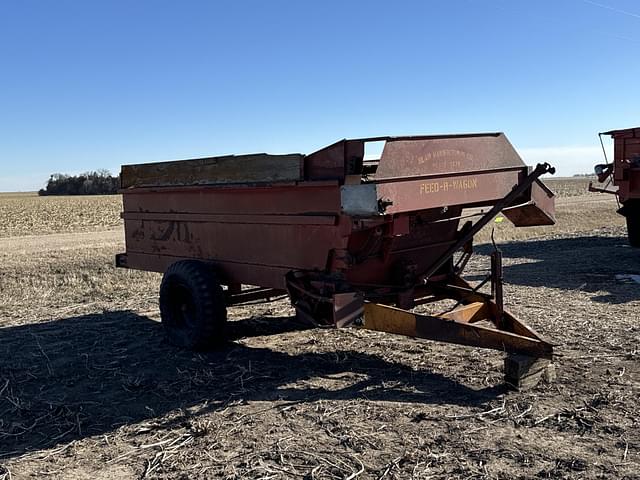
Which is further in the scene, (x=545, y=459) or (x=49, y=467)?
(x=49, y=467)

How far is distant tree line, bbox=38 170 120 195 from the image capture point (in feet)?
245

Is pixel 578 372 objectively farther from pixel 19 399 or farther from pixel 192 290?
pixel 19 399

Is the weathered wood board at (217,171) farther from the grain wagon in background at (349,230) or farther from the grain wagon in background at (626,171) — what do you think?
the grain wagon in background at (626,171)

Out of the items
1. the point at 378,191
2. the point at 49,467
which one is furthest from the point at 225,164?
the point at 49,467

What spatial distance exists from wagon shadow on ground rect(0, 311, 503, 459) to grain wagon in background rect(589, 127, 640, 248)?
22.2 feet

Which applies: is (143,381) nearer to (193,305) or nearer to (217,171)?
(193,305)

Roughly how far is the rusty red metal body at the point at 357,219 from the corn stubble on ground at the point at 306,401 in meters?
0.63

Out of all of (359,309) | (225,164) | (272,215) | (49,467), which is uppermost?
Result: (225,164)

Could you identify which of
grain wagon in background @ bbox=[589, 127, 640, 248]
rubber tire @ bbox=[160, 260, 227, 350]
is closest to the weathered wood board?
rubber tire @ bbox=[160, 260, 227, 350]

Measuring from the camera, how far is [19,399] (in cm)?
491

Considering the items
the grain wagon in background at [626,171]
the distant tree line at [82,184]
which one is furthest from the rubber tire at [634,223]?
the distant tree line at [82,184]

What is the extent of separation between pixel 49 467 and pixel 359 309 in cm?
225

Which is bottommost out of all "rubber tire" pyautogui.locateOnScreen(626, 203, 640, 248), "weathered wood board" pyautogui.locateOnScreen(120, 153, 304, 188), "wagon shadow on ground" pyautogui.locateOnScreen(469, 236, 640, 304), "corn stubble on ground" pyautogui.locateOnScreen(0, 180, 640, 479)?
"corn stubble on ground" pyautogui.locateOnScreen(0, 180, 640, 479)

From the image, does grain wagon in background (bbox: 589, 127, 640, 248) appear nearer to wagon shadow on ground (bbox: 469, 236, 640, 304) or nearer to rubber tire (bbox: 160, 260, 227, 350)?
wagon shadow on ground (bbox: 469, 236, 640, 304)
